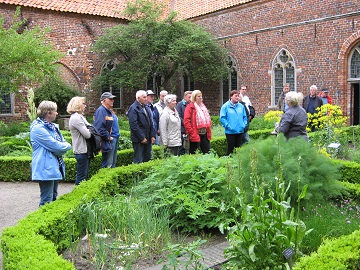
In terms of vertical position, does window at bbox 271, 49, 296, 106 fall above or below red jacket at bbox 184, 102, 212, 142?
above

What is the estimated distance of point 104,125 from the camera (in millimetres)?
7062

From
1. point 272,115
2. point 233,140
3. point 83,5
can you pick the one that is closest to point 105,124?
point 233,140

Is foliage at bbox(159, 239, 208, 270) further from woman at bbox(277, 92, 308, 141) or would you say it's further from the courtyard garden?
woman at bbox(277, 92, 308, 141)

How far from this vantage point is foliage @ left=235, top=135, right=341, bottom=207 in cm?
472

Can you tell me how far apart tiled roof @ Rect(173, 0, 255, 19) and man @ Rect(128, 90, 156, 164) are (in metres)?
12.3

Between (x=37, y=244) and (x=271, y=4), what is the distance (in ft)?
52.6

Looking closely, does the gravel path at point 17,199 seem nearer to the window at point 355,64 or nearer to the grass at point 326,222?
the grass at point 326,222

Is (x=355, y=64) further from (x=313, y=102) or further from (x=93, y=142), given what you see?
(x=93, y=142)

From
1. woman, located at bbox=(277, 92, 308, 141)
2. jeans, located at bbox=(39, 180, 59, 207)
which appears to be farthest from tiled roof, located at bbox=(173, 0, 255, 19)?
Result: jeans, located at bbox=(39, 180, 59, 207)

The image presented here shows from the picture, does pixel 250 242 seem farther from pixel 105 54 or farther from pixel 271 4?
pixel 105 54

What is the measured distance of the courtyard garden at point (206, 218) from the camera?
129 inches

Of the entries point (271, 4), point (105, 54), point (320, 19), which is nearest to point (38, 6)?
point (105, 54)

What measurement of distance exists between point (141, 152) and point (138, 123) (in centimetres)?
56

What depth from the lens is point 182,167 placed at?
213 inches
